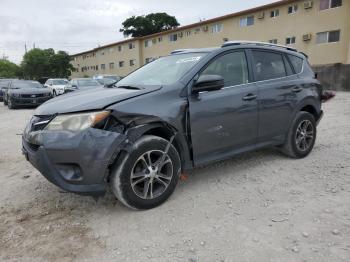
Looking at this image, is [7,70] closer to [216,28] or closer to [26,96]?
[216,28]

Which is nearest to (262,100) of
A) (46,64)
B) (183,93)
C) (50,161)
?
(183,93)

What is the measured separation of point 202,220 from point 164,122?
3.50 ft

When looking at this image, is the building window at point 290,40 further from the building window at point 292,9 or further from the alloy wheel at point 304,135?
the alloy wheel at point 304,135

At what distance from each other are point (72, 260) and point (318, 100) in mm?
4405

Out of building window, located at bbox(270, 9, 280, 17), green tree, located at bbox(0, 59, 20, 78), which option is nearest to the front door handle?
building window, located at bbox(270, 9, 280, 17)

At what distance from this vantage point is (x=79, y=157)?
9.73 feet

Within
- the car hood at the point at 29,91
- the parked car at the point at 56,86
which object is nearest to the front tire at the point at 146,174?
the car hood at the point at 29,91

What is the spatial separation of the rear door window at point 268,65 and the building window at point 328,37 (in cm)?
2017

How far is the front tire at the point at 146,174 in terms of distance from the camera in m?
3.12

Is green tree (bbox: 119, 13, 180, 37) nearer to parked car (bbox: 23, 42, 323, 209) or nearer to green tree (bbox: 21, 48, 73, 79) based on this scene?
green tree (bbox: 21, 48, 73, 79)

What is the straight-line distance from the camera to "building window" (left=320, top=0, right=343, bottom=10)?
21300 mm

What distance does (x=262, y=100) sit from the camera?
4.23m

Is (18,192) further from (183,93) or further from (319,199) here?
(319,199)

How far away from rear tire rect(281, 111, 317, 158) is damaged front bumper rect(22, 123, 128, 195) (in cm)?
285
